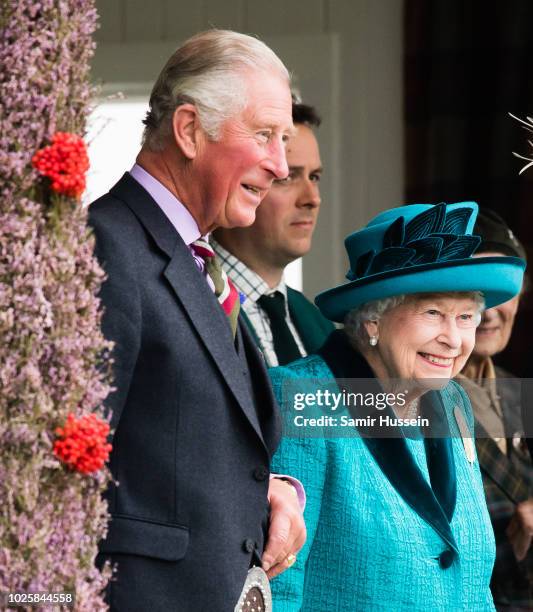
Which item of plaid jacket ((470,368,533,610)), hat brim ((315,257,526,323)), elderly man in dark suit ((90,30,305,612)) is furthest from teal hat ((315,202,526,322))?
plaid jacket ((470,368,533,610))

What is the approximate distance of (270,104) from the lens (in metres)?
2.40

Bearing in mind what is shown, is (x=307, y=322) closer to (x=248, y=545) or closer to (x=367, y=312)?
(x=367, y=312)

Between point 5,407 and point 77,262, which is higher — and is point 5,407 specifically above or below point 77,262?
below

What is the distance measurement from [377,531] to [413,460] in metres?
0.19

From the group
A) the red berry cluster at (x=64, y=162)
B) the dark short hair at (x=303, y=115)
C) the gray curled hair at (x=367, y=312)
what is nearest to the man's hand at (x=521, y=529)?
the gray curled hair at (x=367, y=312)

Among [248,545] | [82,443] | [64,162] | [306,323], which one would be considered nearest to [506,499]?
[306,323]

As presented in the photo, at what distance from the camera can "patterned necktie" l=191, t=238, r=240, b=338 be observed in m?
2.38

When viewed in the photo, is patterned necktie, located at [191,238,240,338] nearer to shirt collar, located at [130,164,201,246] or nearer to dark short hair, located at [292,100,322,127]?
shirt collar, located at [130,164,201,246]

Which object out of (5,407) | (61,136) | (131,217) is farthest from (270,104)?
(5,407)

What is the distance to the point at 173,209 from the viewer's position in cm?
236

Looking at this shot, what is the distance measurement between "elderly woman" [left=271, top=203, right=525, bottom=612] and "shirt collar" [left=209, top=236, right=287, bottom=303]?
0.62 meters

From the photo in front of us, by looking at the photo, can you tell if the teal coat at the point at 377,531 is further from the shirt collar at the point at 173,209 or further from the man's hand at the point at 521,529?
the man's hand at the point at 521,529

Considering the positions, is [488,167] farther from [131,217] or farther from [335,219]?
[131,217]

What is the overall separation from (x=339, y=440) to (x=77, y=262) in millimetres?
928
